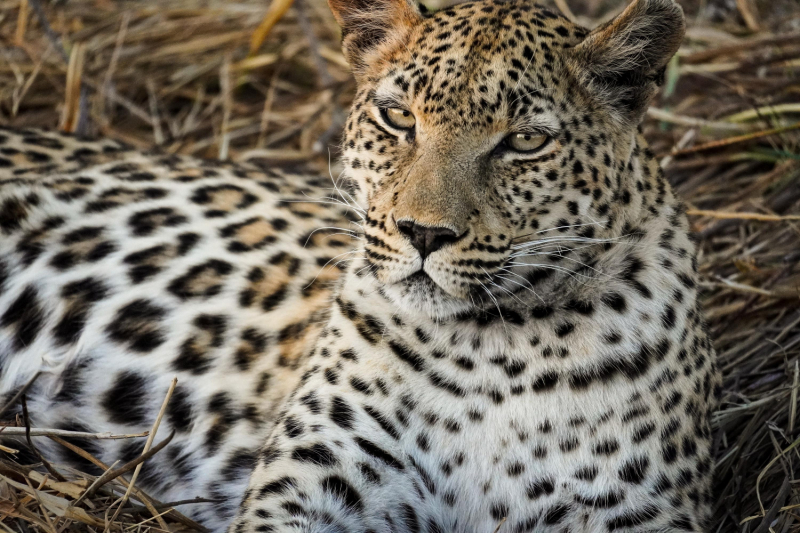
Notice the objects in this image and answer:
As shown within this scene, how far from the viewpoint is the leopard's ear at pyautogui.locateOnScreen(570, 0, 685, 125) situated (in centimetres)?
355

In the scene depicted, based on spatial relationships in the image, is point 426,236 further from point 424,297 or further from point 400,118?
point 400,118

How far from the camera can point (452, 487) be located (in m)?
3.71

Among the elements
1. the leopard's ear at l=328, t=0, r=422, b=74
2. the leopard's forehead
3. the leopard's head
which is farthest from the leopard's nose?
the leopard's ear at l=328, t=0, r=422, b=74

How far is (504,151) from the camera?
3.54 meters

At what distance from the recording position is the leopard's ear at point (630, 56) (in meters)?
3.55

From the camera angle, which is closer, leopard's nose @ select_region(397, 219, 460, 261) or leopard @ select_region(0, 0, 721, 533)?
leopard's nose @ select_region(397, 219, 460, 261)

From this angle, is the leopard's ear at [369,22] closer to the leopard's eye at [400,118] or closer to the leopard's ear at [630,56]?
the leopard's eye at [400,118]

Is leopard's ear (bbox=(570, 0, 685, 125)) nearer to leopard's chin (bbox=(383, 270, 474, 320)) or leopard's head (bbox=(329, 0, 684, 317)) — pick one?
leopard's head (bbox=(329, 0, 684, 317))

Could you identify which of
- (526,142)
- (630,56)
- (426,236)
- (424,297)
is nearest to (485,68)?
(526,142)

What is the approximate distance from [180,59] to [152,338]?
3857 mm

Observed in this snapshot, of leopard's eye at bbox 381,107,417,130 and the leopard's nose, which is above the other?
leopard's eye at bbox 381,107,417,130

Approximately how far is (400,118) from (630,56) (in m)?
0.86

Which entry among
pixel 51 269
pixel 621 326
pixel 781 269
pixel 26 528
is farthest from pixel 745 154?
→ pixel 26 528

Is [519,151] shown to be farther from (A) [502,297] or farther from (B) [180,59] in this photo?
(B) [180,59]
